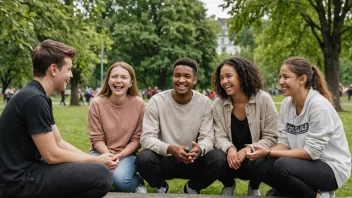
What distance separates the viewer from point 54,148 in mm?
3332

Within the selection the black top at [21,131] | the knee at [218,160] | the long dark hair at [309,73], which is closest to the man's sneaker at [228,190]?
the knee at [218,160]

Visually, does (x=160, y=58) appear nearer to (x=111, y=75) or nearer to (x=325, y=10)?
(x=325, y=10)

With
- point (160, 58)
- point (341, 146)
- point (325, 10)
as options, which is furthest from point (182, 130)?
point (160, 58)

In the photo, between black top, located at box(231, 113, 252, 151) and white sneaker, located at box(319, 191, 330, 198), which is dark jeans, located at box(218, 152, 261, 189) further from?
white sneaker, located at box(319, 191, 330, 198)

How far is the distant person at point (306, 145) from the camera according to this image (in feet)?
12.5

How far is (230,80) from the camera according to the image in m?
4.47

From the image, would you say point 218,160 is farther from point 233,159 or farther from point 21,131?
point 21,131

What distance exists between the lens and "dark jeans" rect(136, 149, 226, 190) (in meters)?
4.35

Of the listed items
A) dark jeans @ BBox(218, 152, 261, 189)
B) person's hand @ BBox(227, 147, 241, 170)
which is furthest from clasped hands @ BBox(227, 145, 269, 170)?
dark jeans @ BBox(218, 152, 261, 189)

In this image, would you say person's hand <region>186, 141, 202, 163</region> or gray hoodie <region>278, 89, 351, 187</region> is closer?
gray hoodie <region>278, 89, 351, 187</region>

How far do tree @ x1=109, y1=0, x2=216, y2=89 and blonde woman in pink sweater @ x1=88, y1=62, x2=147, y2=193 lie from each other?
98.3ft

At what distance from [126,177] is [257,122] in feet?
5.12

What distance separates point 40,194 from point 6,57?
73.3 feet

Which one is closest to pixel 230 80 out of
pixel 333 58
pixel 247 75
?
pixel 247 75
